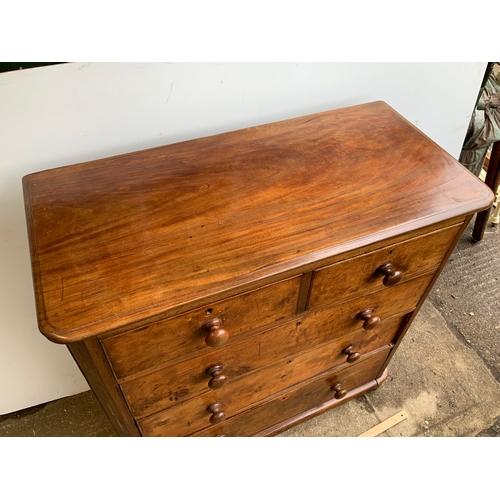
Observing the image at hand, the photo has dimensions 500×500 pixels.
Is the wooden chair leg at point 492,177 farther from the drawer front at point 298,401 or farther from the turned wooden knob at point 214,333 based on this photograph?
the turned wooden knob at point 214,333

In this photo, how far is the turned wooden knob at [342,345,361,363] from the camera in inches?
48.9

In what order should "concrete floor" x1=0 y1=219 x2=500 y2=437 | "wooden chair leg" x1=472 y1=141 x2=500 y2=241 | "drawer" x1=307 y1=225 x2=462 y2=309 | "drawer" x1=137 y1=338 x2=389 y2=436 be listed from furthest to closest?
"wooden chair leg" x1=472 y1=141 x2=500 y2=241 < "concrete floor" x1=0 y1=219 x2=500 y2=437 < "drawer" x1=137 y1=338 x2=389 y2=436 < "drawer" x1=307 y1=225 x2=462 y2=309

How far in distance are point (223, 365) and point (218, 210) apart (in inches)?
14.2

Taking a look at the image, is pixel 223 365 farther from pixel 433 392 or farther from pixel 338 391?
pixel 433 392

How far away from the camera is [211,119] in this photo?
3.79 feet

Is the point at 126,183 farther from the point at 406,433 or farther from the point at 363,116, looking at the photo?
the point at 406,433

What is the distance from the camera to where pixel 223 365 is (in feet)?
3.27

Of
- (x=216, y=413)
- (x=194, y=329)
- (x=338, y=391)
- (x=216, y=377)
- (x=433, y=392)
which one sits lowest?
(x=433, y=392)

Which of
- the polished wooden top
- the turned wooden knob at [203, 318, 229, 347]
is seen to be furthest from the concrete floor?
the polished wooden top

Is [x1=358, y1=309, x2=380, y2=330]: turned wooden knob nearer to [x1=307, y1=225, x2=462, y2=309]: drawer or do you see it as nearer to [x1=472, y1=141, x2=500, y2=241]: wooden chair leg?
[x1=307, y1=225, x2=462, y2=309]: drawer

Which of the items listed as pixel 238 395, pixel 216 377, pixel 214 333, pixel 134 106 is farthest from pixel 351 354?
pixel 134 106

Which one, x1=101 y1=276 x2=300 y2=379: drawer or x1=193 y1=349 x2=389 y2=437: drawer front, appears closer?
x1=101 y1=276 x2=300 y2=379: drawer
